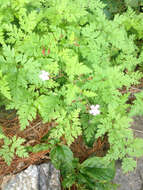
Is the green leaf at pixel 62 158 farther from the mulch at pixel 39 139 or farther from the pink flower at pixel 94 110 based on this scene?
the pink flower at pixel 94 110

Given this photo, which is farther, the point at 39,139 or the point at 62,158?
the point at 39,139

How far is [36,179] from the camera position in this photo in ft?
7.56

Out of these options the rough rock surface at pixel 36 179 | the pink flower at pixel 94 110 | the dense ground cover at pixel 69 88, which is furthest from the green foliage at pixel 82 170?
the pink flower at pixel 94 110

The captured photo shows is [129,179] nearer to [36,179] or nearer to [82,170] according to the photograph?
[82,170]

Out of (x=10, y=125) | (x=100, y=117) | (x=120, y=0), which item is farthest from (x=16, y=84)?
(x=120, y=0)

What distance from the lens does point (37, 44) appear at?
2320 mm

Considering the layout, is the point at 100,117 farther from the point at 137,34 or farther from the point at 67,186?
the point at 137,34

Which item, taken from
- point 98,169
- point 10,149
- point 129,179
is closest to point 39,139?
point 10,149

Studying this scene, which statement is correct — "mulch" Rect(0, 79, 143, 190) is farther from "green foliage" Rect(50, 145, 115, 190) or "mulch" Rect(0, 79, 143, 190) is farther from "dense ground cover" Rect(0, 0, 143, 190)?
"green foliage" Rect(50, 145, 115, 190)

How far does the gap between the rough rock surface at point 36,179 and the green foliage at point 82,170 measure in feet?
0.38

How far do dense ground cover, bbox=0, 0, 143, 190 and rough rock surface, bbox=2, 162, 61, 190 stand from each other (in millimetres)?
125

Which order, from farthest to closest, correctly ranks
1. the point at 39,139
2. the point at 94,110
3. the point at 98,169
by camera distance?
the point at 39,139 < the point at 98,169 < the point at 94,110

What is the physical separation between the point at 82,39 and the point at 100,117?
0.99 metres

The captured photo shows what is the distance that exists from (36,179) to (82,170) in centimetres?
54
